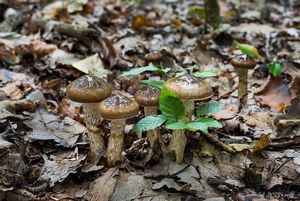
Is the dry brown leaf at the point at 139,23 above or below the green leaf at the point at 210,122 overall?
below

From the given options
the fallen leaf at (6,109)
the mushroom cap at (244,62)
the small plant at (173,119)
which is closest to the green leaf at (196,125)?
the small plant at (173,119)

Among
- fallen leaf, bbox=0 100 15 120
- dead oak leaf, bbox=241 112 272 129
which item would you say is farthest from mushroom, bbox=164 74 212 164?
fallen leaf, bbox=0 100 15 120

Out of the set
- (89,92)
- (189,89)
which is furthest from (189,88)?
(89,92)

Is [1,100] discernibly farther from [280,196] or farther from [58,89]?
[280,196]

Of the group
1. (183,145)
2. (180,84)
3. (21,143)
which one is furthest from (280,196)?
(21,143)

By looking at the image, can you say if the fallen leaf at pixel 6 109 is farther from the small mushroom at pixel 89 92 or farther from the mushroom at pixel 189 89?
the mushroom at pixel 189 89

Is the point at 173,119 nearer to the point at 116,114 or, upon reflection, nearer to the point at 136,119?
the point at 116,114

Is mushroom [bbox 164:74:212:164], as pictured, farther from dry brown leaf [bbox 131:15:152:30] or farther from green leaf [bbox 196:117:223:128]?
dry brown leaf [bbox 131:15:152:30]
